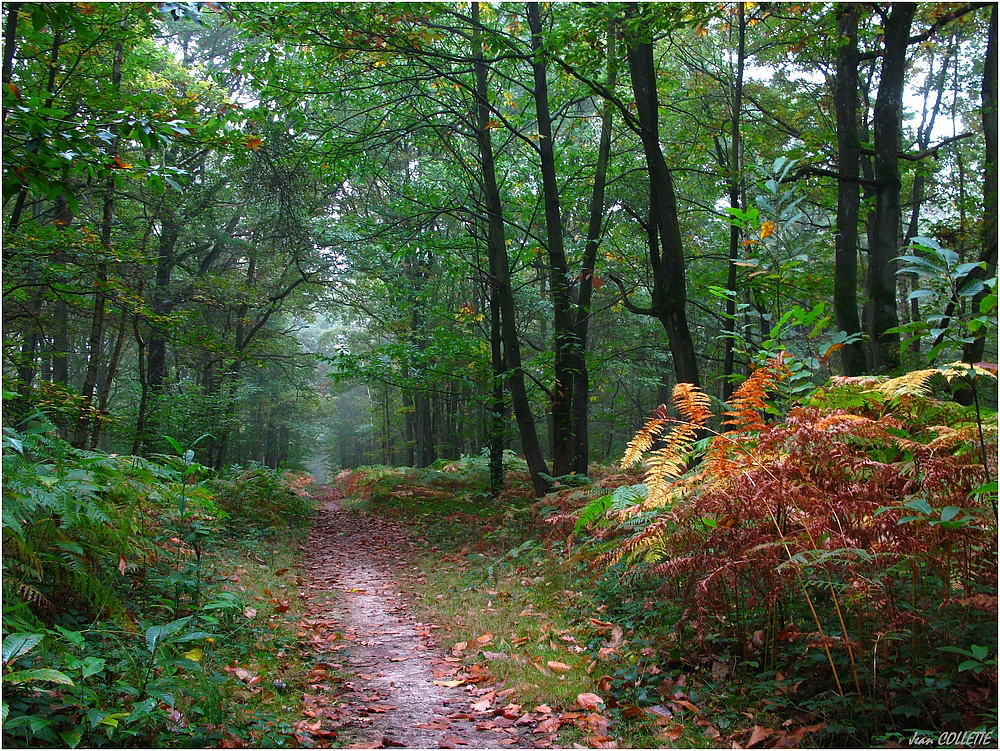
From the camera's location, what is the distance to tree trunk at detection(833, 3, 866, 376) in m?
6.97

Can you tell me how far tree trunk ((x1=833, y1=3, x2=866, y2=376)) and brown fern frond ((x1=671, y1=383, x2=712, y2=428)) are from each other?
3899 mm

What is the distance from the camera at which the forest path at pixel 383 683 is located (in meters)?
3.28

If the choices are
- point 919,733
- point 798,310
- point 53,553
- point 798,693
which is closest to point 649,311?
point 798,310

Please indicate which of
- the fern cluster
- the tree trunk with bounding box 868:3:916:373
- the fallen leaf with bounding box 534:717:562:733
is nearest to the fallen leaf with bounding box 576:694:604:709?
the fallen leaf with bounding box 534:717:562:733

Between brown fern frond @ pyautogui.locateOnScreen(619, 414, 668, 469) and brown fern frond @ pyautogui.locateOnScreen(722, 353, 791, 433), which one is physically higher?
brown fern frond @ pyautogui.locateOnScreen(722, 353, 791, 433)

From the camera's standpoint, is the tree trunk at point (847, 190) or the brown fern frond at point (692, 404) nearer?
the brown fern frond at point (692, 404)

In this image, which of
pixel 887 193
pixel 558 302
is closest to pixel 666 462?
pixel 887 193

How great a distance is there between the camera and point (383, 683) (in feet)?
13.4

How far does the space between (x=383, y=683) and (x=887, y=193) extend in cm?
783

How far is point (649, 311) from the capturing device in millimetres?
6848

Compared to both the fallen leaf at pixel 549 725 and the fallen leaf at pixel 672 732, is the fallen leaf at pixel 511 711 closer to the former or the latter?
the fallen leaf at pixel 549 725

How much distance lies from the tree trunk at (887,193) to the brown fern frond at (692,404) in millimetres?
4019

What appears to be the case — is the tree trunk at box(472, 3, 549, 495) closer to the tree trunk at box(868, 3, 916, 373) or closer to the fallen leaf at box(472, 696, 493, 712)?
the tree trunk at box(868, 3, 916, 373)

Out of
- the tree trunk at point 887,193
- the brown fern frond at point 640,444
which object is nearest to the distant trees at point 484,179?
the tree trunk at point 887,193
